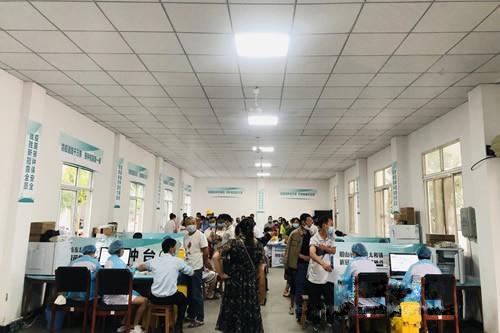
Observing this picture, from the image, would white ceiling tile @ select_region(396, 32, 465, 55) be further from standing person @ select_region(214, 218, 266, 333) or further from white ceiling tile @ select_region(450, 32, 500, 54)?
standing person @ select_region(214, 218, 266, 333)

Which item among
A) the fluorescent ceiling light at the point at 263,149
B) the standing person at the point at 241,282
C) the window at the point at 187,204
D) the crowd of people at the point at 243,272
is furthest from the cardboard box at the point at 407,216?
the window at the point at 187,204

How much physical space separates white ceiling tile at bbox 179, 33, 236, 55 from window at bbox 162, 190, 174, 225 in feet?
29.1

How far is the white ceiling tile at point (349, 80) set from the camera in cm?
447

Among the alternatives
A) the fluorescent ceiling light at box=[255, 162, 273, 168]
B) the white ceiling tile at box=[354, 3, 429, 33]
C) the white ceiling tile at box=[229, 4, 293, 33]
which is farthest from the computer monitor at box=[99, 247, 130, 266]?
the fluorescent ceiling light at box=[255, 162, 273, 168]

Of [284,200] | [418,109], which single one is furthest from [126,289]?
[284,200]

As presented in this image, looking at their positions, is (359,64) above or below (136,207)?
above

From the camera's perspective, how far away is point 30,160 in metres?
4.84

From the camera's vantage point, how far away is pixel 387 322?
4.16m

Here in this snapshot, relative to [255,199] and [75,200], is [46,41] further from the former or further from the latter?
[255,199]

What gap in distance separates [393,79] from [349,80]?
1.85 feet

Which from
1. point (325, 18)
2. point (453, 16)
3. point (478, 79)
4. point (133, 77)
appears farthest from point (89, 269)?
point (478, 79)

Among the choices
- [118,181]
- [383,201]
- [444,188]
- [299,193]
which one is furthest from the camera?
[299,193]

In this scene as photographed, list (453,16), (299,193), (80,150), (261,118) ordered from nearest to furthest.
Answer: (453,16) → (261,118) → (80,150) → (299,193)

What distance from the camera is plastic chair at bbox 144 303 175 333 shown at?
4156mm
